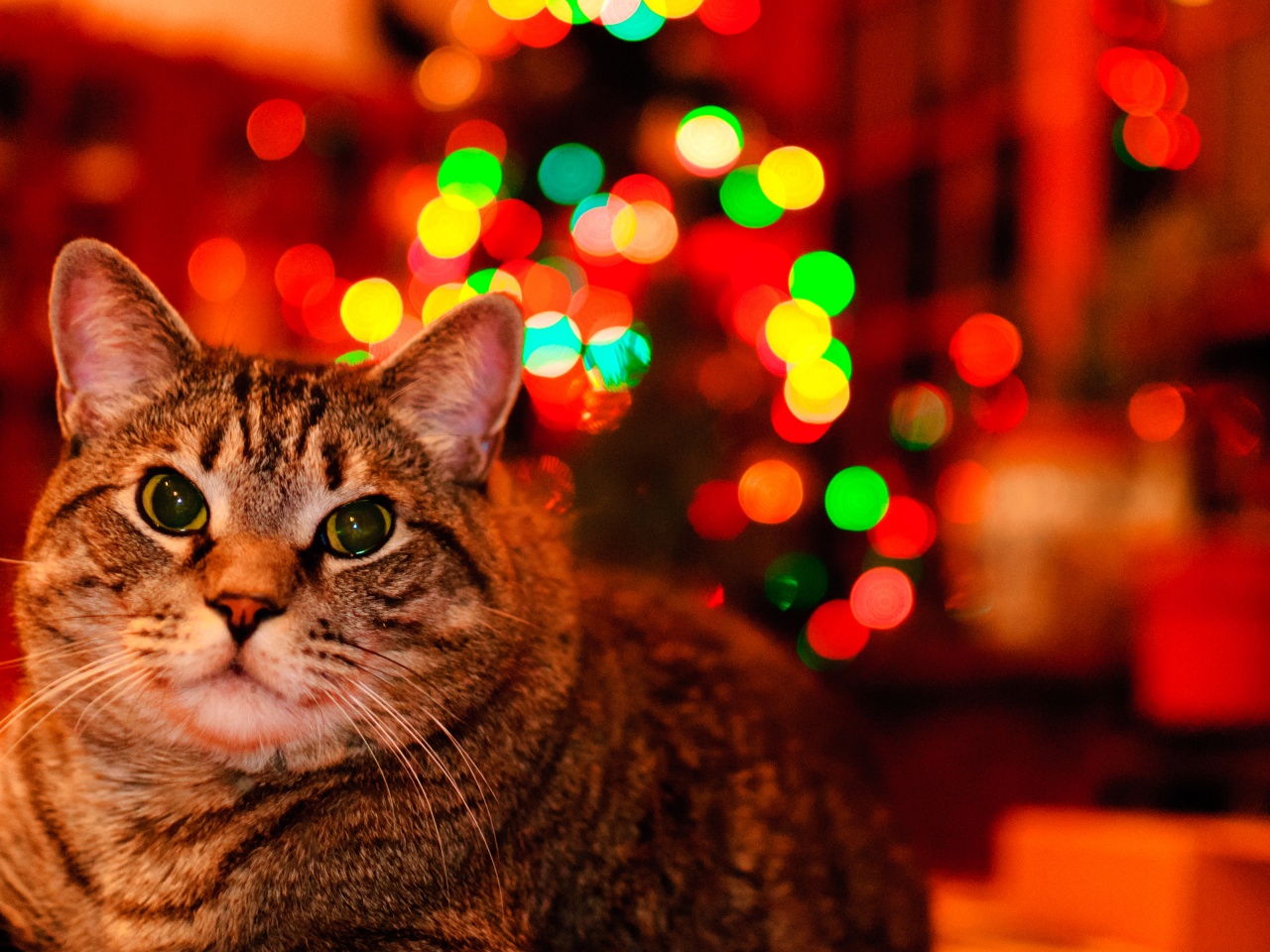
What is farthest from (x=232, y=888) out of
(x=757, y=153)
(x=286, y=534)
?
(x=757, y=153)

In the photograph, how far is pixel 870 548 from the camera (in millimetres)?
2988

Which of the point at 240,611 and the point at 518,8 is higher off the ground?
the point at 518,8

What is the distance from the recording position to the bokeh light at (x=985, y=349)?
305 centimetres

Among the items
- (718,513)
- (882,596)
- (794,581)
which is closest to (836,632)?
(882,596)

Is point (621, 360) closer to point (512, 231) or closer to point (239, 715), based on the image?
point (512, 231)

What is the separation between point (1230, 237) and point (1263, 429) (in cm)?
45

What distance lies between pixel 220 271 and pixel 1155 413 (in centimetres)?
255

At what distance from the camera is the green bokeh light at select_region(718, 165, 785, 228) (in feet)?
9.37

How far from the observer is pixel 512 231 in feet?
9.02

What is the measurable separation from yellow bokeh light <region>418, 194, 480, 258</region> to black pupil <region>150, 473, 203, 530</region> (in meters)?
1.81

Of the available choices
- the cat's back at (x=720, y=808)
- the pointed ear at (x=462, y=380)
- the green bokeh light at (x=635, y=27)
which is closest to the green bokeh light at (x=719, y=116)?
the green bokeh light at (x=635, y=27)

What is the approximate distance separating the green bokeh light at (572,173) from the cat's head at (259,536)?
171 centimetres

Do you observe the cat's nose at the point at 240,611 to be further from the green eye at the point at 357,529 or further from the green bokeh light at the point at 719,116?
the green bokeh light at the point at 719,116

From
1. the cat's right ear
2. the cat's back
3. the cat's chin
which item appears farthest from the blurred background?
the cat's chin
